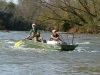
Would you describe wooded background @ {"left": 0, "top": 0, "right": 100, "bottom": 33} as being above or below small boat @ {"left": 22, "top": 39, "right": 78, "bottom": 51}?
above

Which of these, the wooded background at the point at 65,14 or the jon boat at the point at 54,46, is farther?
the wooded background at the point at 65,14

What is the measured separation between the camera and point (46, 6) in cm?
6019

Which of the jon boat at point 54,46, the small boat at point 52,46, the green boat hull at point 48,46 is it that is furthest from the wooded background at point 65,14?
the jon boat at point 54,46

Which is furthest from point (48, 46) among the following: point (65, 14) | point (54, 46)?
point (65, 14)

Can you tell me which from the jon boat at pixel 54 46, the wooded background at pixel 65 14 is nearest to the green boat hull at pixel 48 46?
the jon boat at pixel 54 46

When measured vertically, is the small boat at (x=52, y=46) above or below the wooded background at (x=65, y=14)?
below

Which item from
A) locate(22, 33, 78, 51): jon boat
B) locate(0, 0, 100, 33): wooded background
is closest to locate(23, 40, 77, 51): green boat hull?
locate(22, 33, 78, 51): jon boat

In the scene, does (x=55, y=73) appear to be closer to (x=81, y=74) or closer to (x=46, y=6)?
(x=81, y=74)

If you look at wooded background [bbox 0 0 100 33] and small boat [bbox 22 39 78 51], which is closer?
small boat [bbox 22 39 78 51]

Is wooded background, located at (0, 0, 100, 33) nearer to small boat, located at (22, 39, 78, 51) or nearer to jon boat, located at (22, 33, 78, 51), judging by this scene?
small boat, located at (22, 39, 78, 51)

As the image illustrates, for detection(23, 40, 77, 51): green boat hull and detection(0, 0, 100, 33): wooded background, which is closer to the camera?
detection(23, 40, 77, 51): green boat hull

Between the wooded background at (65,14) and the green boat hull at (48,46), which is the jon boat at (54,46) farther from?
the wooded background at (65,14)

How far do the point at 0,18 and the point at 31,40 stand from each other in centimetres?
5970

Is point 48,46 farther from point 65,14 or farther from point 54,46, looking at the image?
point 65,14
